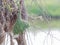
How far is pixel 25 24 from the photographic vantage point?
3.51 ft

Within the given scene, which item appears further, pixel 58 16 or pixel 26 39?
pixel 58 16

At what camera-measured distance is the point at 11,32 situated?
3.57 feet

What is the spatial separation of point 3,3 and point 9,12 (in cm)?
5

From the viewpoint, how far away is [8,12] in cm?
105

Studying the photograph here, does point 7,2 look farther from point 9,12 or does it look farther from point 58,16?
point 58,16

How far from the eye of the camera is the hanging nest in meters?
1.04

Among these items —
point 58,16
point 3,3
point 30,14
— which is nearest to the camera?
point 3,3

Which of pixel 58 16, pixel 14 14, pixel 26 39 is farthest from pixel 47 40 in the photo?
pixel 58 16

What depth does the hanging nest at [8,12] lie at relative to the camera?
1043mm

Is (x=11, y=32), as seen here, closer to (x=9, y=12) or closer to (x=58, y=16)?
(x=9, y=12)

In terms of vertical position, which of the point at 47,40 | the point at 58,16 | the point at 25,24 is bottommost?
the point at 58,16

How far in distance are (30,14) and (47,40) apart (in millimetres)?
150

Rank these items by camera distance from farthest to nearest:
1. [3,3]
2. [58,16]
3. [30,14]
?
[58,16] → [30,14] → [3,3]

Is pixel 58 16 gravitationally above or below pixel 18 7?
below
